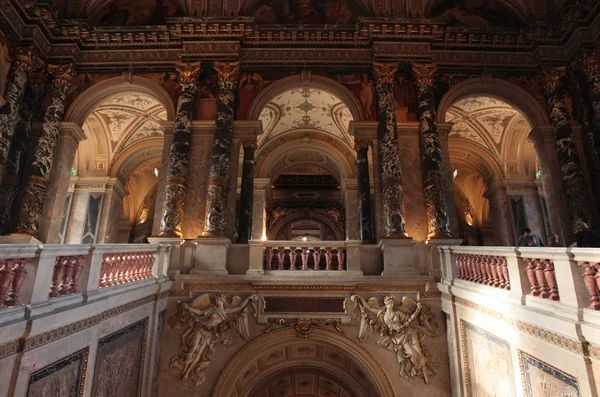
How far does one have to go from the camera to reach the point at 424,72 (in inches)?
399

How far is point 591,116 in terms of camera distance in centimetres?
975

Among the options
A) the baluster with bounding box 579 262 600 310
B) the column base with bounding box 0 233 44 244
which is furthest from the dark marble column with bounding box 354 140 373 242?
the column base with bounding box 0 233 44 244

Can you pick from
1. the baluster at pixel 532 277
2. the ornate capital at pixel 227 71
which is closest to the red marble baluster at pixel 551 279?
the baluster at pixel 532 277

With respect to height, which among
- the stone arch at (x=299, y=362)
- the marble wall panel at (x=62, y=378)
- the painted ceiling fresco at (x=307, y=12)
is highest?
the painted ceiling fresco at (x=307, y=12)

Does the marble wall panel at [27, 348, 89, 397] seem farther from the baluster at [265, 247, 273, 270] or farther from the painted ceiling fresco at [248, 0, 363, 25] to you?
the painted ceiling fresco at [248, 0, 363, 25]

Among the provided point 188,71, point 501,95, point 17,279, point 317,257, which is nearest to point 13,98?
point 188,71

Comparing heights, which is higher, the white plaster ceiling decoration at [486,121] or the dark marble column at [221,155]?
the white plaster ceiling decoration at [486,121]

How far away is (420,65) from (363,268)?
5.63 m

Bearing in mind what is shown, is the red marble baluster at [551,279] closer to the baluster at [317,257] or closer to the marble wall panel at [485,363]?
the marble wall panel at [485,363]

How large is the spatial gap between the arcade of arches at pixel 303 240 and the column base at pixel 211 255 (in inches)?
2.0

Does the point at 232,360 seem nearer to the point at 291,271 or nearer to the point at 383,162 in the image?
the point at 291,271

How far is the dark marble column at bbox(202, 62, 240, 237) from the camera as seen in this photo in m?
8.84

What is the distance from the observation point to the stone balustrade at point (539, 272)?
370 centimetres

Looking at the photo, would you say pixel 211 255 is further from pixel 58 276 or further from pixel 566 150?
pixel 566 150
